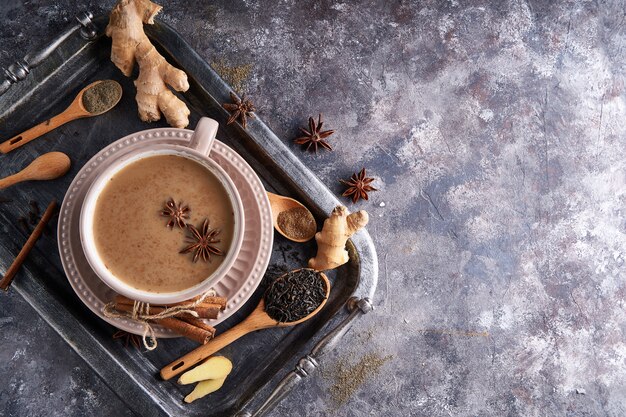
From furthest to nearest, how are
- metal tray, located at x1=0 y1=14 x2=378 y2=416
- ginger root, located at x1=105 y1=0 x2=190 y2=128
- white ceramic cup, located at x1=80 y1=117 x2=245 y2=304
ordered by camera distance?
metal tray, located at x1=0 y1=14 x2=378 y2=416, ginger root, located at x1=105 y1=0 x2=190 y2=128, white ceramic cup, located at x1=80 y1=117 x2=245 y2=304

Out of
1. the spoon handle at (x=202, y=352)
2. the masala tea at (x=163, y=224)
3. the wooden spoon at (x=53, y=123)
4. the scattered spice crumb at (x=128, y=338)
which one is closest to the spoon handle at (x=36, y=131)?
the wooden spoon at (x=53, y=123)

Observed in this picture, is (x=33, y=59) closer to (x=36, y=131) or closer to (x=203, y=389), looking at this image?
(x=36, y=131)

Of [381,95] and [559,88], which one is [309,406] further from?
[559,88]

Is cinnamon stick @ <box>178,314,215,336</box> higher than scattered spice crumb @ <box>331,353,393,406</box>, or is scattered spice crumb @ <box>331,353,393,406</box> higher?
cinnamon stick @ <box>178,314,215,336</box>

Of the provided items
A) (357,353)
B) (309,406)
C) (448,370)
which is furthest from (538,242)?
(309,406)

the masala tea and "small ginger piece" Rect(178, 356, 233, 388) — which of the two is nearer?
the masala tea

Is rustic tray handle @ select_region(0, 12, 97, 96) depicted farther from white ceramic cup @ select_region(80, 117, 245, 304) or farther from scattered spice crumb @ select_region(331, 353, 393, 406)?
scattered spice crumb @ select_region(331, 353, 393, 406)

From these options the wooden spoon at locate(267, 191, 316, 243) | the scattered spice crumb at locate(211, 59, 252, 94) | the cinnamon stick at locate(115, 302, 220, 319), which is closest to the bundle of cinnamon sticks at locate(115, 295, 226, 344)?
the cinnamon stick at locate(115, 302, 220, 319)

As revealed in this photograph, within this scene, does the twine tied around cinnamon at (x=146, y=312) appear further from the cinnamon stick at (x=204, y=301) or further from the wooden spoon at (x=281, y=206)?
the wooden spoon at (x=281, y=206)
